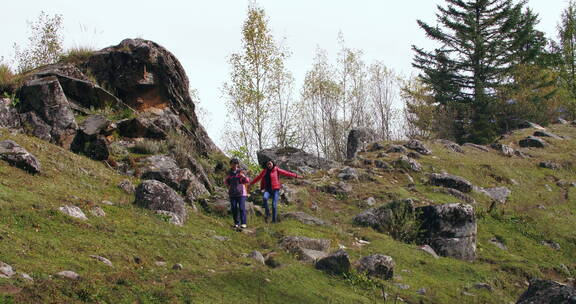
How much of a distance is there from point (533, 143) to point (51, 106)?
31508mm

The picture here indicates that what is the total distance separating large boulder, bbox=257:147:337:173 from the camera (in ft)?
89.1

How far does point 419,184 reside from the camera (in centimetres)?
2428

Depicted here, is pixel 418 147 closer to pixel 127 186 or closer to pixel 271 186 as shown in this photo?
pixel 271 186

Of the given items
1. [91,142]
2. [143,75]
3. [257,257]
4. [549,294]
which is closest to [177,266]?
[257,257]

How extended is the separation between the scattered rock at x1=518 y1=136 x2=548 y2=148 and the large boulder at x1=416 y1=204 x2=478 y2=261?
21.6 metres

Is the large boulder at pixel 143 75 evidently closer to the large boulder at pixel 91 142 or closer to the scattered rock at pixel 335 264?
the large boulder at pixel 91 142

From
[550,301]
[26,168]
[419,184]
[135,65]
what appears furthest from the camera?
[419,184]

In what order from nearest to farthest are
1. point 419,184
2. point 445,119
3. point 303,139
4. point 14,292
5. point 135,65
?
1. point 14,292
2. point 135,65
3. point 419,184
4. point 445,119
5. point 303,139

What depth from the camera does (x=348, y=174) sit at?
2406 cm

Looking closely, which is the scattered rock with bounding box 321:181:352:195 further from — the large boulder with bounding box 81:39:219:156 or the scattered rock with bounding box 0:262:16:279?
the scattered rock with bounding box 0:262:16:279

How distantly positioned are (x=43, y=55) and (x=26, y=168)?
30.5 meters

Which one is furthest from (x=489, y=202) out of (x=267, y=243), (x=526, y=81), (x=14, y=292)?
(x=526, y=81)

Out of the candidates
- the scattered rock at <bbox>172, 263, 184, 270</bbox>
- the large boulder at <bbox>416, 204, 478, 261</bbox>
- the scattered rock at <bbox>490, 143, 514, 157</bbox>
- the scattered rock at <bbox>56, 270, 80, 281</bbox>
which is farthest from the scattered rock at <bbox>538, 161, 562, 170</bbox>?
the scattered rock at <bbox>56, 270, 80, 281</bbox>

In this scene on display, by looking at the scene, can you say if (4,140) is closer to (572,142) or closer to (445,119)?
(445,119)
